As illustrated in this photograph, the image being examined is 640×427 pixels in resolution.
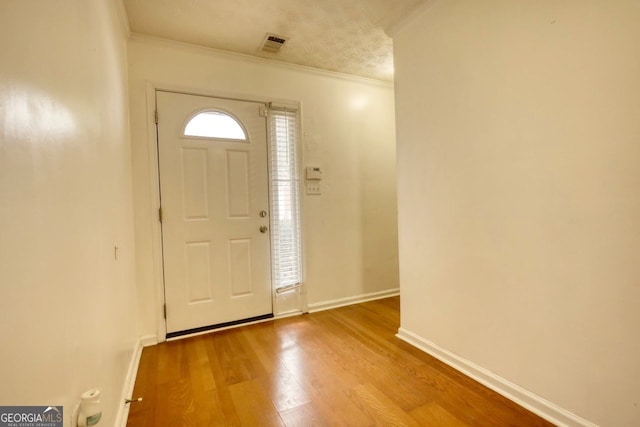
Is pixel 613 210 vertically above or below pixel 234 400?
above

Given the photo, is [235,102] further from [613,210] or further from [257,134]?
[613,210]

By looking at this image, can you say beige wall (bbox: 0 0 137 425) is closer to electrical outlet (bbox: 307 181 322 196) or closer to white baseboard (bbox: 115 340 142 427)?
white baseboard (bbox: 115 340 142 427)

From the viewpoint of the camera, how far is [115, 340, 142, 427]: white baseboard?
5.02ft

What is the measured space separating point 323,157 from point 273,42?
1150mm

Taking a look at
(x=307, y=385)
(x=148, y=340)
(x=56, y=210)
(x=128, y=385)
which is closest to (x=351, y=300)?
(x=307, y=385)

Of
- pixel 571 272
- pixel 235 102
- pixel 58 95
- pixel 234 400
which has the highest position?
pixel 235 102

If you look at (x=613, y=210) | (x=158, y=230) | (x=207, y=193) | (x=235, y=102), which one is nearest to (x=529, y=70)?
(x=613, y=210)

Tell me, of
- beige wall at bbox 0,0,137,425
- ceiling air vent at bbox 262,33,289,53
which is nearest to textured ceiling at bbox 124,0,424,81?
ceiling air vent at bbox 262,33,289,53

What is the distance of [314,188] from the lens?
3.11m

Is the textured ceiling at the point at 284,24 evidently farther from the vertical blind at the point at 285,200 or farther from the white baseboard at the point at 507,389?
the white baseboard at the point at 507,389

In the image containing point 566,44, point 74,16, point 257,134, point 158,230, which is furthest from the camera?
point 257,134

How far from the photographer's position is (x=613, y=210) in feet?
4.18

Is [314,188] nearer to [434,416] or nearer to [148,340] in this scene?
[148,340]

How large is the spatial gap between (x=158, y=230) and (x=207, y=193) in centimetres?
50
